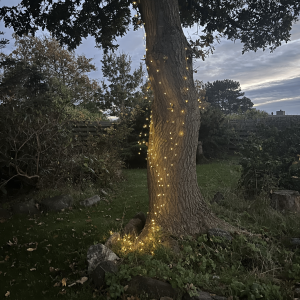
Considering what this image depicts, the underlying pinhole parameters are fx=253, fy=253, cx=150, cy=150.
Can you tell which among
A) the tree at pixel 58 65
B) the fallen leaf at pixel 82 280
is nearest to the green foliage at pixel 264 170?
the fallen leaf at pixel 82 280

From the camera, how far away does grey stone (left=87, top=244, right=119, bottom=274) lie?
343 centimetres

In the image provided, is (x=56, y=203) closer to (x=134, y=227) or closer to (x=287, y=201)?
(x=134, y=227)

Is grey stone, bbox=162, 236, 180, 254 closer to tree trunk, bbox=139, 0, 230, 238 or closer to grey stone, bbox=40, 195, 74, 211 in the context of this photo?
tree trunk, bbox=139, 0, 230, 238

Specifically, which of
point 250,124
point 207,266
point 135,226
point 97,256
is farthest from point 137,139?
point 207,266

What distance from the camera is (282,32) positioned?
6750 millimetres

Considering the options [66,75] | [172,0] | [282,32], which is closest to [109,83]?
[66,75]

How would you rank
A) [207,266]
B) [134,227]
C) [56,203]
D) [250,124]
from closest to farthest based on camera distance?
[207,266], [134,227], [56,203], [250,124]

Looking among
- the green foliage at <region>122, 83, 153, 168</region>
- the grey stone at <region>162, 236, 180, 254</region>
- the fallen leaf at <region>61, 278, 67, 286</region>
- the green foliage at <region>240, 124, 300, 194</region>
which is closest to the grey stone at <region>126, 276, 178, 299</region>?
the grey stone at <region>162, 236, 180, 254</region>

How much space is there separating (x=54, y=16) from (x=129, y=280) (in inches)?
244

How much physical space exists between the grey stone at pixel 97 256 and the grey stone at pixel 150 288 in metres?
0.57

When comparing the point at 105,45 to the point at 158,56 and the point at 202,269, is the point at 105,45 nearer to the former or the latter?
the point at 158,56

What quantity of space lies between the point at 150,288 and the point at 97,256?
92 centimetres

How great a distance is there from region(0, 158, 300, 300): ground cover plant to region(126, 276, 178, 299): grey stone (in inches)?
2.8

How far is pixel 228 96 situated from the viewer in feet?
133
